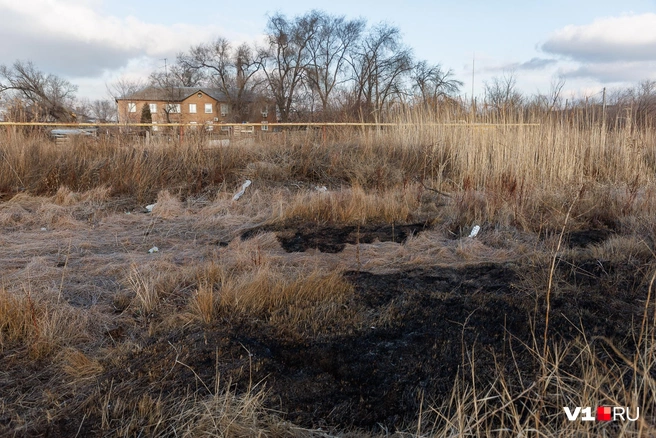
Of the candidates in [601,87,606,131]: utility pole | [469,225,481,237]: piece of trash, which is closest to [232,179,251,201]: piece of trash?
[469,225,481,237]: piece of trash

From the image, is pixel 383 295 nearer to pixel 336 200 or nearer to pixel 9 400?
pixel 9 400

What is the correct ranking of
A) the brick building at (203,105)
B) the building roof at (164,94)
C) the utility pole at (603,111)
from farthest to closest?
the building roof at (164,94), the brick building at (203,105), the utility pole at (603,111)

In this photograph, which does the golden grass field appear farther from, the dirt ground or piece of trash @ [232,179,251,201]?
piece of trash @ [232,179,251,201]

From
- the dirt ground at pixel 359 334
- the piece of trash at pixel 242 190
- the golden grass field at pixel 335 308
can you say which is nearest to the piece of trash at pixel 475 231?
the golden grass field at pixel 335 308

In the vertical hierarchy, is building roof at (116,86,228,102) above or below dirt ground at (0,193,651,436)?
above

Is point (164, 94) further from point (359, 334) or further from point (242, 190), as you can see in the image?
point (359, 334)

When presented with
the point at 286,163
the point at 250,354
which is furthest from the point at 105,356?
the point at 286,163

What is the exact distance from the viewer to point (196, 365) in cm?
236

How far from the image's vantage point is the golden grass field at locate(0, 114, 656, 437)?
201 centimetres

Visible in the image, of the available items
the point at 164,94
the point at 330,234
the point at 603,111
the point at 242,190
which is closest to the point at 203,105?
the point at 164,94

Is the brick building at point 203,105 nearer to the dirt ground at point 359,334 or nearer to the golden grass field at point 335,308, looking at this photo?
the golden grass field at point 335,308

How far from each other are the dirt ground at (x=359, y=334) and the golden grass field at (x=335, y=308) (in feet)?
0.05

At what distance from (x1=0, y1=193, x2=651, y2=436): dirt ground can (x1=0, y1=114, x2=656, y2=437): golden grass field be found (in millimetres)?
14

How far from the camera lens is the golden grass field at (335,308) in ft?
6.59
